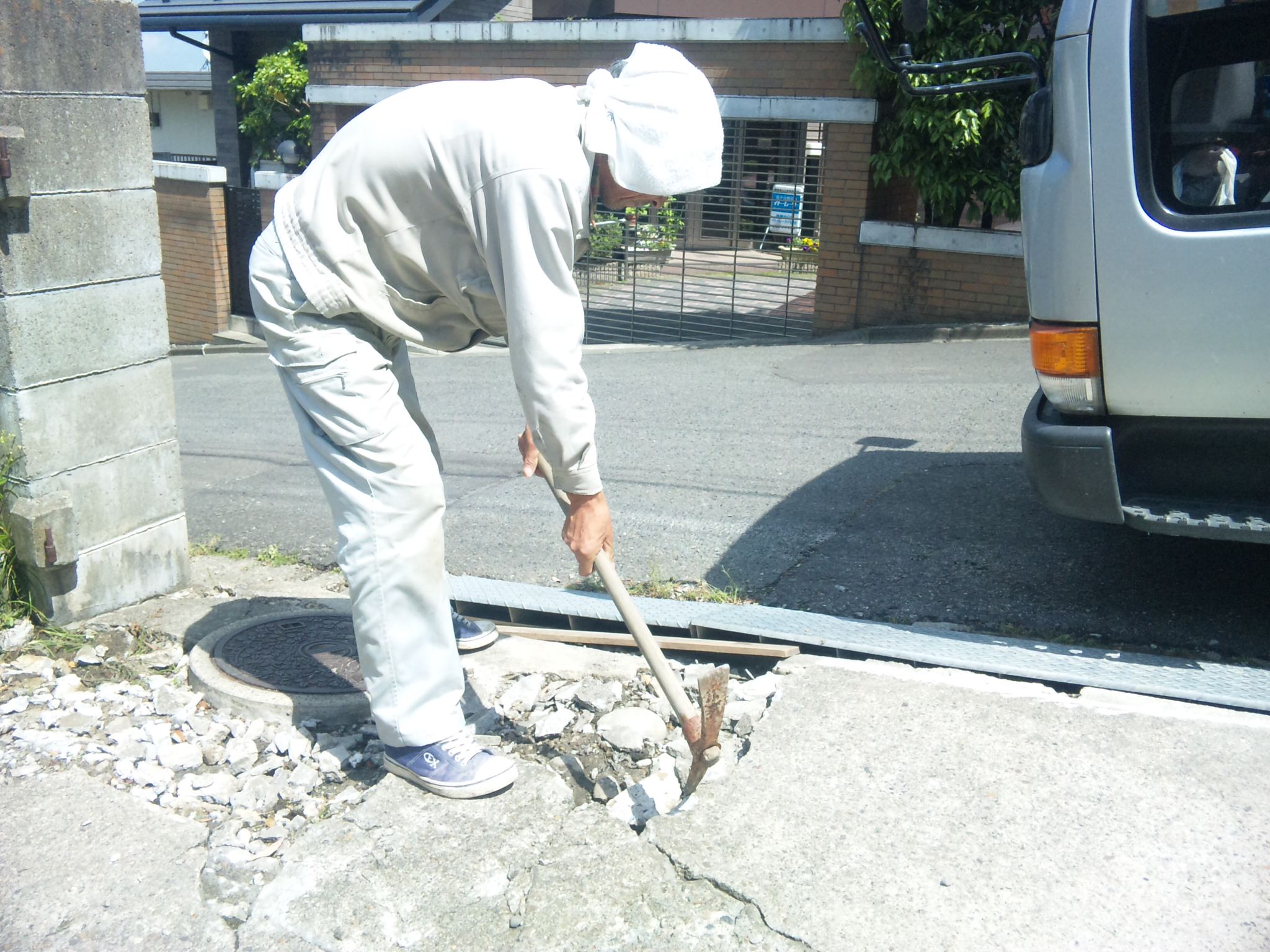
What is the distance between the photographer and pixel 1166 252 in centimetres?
325

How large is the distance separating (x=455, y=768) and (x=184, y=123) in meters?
28.0

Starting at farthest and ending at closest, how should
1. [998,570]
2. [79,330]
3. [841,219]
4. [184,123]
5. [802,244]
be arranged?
[184,123] < [802,244] < [841,219] < [998,570] < [79,330]

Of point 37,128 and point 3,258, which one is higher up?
point 37,128

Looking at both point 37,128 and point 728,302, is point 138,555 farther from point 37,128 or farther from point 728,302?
point 728,302

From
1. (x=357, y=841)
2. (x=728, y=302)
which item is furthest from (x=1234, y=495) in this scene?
(x=728, y=302)

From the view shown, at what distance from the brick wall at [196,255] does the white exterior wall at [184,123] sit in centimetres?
1288

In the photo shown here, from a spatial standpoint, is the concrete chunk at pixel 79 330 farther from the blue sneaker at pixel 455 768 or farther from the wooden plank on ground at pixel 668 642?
the blue sneaker at pixel 455 768

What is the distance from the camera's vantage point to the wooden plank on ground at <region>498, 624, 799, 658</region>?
345 centimetres

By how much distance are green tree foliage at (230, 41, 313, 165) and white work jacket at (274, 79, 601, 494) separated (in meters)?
15.4

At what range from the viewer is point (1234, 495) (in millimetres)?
3430

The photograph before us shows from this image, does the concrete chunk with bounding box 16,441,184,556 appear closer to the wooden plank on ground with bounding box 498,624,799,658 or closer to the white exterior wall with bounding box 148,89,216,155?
the wooden plank on ground with bounding box 498,624,799,658

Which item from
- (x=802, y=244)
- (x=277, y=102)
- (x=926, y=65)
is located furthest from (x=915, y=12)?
(x=277, y=102)

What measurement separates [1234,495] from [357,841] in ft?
8.92

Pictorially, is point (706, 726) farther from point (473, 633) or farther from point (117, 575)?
point (117, 575)
